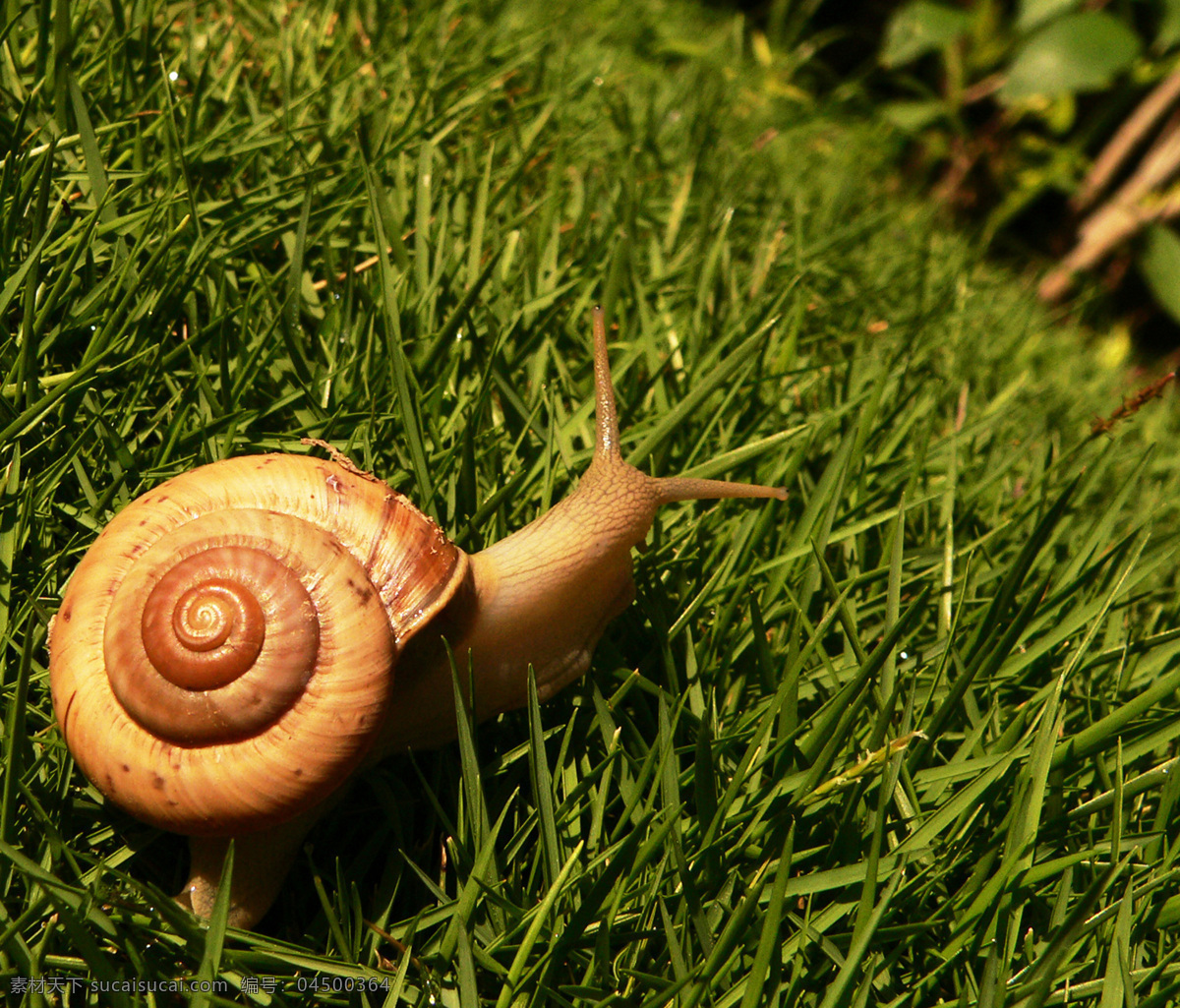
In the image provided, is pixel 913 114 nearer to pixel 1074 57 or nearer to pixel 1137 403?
pixel 1074 57

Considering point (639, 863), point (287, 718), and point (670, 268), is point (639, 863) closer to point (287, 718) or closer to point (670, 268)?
point (287, 718)

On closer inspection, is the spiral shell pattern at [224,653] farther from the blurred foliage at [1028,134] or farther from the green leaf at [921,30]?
the green leaf at [921,30]

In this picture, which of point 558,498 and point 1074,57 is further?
point 1074,57

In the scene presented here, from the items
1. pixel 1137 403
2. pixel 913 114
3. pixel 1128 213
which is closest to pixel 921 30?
pixel 913 114

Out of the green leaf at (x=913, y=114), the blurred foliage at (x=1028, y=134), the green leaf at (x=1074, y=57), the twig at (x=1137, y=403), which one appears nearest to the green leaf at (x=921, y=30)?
the blurred foliage at (x=1028, y=134)

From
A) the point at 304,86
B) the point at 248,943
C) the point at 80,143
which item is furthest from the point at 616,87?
the point at 248,943

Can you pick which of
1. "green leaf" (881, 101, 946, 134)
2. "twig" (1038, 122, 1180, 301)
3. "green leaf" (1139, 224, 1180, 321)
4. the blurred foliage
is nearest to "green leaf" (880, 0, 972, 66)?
the blurred foliage
